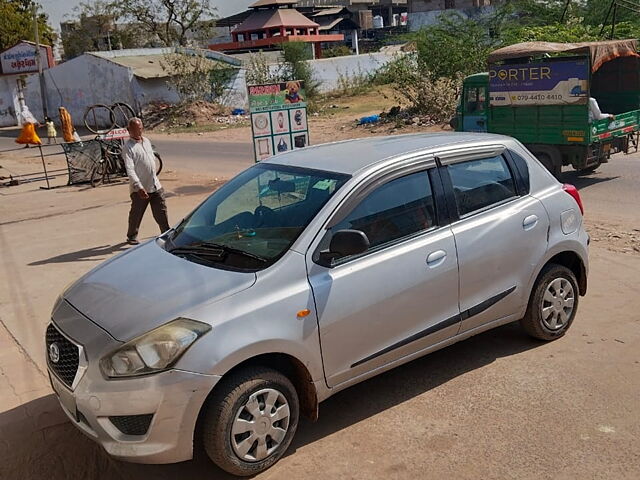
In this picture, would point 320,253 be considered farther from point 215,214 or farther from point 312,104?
point 312,104

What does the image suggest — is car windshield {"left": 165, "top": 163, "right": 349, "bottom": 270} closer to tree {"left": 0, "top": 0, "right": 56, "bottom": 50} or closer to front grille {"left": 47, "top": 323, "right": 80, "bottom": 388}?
front grille {"left": 47, "top": 323, "right": 80, "bottom": 388}

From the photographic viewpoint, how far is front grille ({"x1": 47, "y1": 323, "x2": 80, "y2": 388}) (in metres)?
3.66

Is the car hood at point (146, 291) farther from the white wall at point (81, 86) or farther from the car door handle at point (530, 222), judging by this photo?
the white wall at point (81, 86)

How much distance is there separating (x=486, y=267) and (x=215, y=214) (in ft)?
6.31

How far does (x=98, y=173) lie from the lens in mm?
16094

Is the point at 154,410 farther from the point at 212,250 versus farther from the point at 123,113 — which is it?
the point at 123,113

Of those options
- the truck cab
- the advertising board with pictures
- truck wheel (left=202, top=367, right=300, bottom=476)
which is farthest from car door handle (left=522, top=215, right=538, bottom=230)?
the truck cab

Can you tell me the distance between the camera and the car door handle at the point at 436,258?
4281 mm

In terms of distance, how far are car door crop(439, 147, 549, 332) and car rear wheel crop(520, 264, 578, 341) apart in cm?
16

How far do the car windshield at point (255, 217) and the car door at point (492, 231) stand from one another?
37.3 inches

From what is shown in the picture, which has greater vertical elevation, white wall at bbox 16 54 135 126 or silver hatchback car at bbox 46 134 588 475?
white wall at bbox 16 54 135 126

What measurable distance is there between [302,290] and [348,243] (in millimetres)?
374

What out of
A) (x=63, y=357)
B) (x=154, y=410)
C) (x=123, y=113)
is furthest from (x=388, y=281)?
(x=123, y=113)

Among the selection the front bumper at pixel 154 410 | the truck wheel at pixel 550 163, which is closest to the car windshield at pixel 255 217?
the front bumper at pixel 154 410
